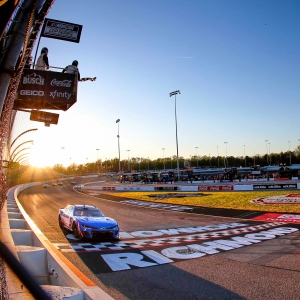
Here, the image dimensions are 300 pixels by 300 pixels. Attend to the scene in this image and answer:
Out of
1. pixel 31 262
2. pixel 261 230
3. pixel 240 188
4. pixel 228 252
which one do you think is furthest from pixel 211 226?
pixel 240 188

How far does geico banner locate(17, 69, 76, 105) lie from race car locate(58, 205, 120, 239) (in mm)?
4338

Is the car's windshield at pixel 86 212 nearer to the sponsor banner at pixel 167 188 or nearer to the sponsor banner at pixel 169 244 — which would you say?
the sponsor banner at pixel 169 244

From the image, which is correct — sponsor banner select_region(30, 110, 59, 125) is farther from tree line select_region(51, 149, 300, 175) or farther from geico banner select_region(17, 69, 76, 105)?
tree line select_region(51, 149, 300, 175)

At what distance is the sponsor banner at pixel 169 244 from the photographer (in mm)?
7695

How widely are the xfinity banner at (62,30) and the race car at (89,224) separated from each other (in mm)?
6154

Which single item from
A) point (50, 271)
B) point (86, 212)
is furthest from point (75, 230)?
point (50, 271)

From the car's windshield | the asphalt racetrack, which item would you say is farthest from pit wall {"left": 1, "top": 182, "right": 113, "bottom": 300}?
the car's windshield

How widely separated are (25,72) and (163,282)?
7.27m

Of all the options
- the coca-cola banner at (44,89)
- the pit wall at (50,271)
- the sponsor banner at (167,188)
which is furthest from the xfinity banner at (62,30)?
the sponsor banner at (167,188)

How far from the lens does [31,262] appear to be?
4902 mm

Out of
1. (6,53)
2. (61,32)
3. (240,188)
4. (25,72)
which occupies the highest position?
(61,32)

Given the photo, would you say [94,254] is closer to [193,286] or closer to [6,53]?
[193,286]

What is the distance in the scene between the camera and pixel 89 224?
10266mm

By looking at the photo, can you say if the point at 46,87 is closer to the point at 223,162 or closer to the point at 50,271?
the point at 50,271
